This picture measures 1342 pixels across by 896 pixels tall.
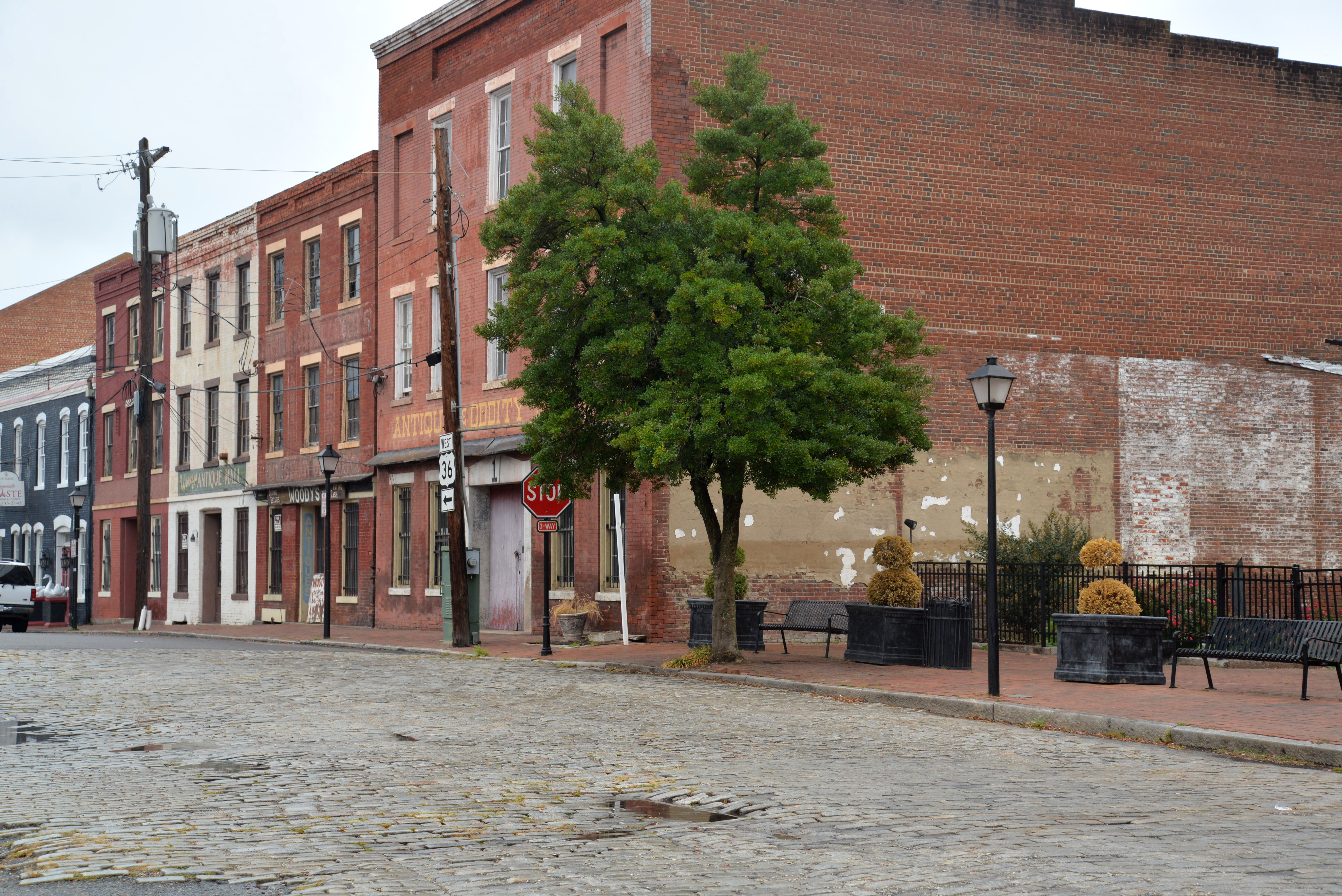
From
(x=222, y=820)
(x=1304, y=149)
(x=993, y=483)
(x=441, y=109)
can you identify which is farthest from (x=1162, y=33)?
Result: (x=222, y=820)

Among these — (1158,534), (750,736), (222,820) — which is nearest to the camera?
(222,820)

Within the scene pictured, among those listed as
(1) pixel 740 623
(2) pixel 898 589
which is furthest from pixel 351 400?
(2) pixel 898 589

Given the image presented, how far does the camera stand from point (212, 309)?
40719 mm

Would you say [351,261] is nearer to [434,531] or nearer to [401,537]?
[401,537]

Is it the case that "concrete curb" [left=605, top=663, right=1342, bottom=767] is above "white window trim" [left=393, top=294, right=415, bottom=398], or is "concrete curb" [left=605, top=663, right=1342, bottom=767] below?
below

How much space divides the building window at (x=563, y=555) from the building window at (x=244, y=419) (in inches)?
562

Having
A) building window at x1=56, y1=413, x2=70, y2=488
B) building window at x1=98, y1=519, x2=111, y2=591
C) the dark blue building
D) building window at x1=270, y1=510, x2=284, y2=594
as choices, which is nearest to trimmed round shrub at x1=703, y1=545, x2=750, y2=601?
building window at x1=270, y1=510, x2=284, y2=594

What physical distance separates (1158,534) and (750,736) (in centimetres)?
1830

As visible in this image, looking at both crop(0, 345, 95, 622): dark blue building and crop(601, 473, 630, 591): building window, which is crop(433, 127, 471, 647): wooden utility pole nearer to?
crop(601, 473, 630, 591): building window

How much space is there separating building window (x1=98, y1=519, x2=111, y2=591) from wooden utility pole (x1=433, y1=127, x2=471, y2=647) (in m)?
25.5

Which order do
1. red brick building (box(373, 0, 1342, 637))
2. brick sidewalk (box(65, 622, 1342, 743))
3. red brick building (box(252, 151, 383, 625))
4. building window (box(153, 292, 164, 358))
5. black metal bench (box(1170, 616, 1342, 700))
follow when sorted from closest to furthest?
brick sidewalk (box(65, 622, 1342, 743)) < black metal bench (box(1170, 616, 1342, 700)) < red brick building (box(373, 0, 1342, 637)) < red brick building (box(252, 151, 383, 625)) < building window (box(153, 292, 164, 358))

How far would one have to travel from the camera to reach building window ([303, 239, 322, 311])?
35531mm

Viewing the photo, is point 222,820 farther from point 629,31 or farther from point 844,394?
point 629,31

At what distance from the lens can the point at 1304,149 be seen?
97.6 ft
